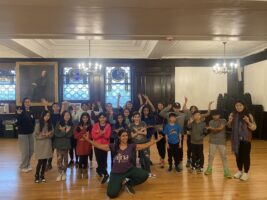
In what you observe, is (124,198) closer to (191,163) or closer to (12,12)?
(191,163)

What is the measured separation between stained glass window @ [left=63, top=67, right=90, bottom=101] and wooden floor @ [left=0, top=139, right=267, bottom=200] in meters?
5.11

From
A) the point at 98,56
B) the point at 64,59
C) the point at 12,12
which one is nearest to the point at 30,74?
the point at 64,59

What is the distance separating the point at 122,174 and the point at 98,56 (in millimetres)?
6641

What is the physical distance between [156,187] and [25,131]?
2715mm

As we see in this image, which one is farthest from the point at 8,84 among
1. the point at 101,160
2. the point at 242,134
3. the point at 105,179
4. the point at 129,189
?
the point at 242,134

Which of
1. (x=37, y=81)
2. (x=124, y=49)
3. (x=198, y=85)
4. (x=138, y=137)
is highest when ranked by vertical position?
(x=124, y=49)

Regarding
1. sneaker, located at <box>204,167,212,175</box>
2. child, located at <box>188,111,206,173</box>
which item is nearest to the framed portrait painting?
child, located at <box>188,111,206,173</box>

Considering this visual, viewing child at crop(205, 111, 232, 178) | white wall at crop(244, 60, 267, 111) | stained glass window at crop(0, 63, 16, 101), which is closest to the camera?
child at crop(205, 111, 232, 178)

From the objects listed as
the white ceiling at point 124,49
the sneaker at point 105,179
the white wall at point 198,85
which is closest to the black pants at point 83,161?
the sneaker at point 105,179

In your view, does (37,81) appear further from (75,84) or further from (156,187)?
(156,187)

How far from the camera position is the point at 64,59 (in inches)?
402

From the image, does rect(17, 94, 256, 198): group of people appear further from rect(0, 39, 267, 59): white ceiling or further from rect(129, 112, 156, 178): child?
rect(0, 39, 267, 59): white ceiling

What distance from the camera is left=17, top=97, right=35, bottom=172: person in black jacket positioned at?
5.17m

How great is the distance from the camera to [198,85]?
10.9 meters
